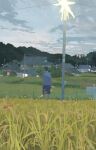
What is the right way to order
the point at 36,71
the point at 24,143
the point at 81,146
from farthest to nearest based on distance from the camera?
the point at 36,71, the point at 24,143, the point at 81,146

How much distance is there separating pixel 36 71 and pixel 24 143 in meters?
101

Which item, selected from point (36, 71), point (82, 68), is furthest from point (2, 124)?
point (82, 68)

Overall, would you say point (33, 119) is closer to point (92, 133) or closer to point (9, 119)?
point (9, 119)

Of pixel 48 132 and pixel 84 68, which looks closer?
pixel 48 132

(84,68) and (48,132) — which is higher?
(48,132)

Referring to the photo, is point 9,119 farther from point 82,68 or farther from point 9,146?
point 82,68

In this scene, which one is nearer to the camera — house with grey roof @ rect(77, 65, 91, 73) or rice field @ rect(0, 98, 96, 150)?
rice field @ rect(0, 98, 96, 150)

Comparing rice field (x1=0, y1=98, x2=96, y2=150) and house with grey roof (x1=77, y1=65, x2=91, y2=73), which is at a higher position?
rice field (x1=0, y1=98, x2=96, y2=150)

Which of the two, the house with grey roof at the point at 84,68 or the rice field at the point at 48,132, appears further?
the house with grey roof at the point at 84,68

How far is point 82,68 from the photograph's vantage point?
159 metres

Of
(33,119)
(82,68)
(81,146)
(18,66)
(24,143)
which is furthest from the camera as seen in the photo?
(82,68)

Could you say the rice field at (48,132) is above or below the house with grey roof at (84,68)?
above

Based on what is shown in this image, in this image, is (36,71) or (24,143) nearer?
(24,143)

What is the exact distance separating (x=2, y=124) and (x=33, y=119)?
14.6 inches
